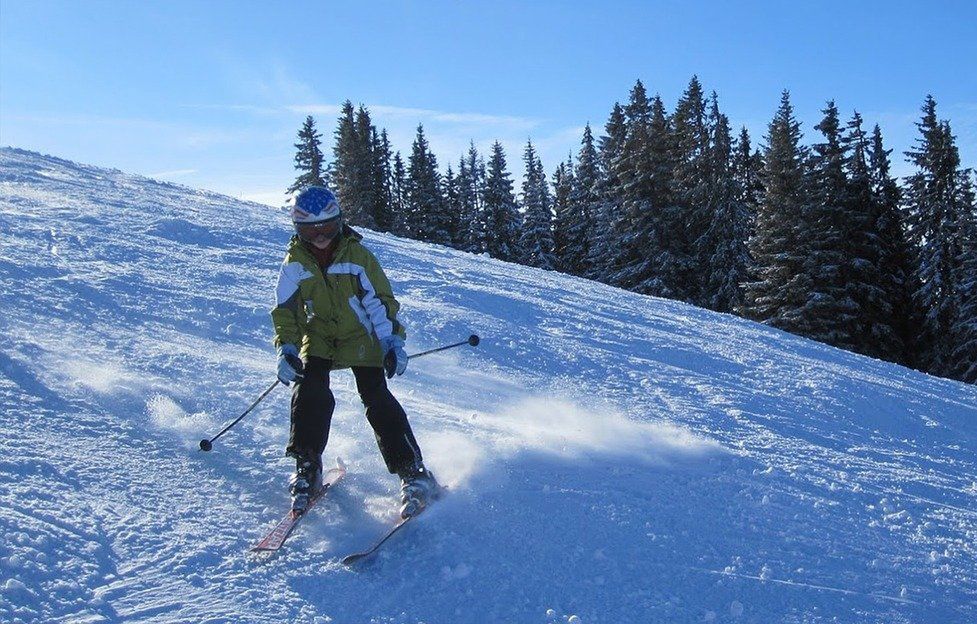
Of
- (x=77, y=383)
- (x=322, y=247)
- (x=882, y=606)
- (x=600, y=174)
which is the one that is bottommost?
(x=882, y=606)

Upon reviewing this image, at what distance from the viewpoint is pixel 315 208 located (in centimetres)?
431

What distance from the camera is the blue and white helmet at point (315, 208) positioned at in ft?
14.1

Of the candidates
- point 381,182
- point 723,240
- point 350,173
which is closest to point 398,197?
point 381,182

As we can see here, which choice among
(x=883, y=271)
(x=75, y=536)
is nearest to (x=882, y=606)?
(x=75, y=536)

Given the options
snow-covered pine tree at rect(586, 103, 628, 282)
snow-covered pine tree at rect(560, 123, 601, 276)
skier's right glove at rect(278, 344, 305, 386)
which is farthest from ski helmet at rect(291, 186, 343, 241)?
snow-covered pine tree at rect(560, 123, 601, 276)

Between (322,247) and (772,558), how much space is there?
10.1 feet

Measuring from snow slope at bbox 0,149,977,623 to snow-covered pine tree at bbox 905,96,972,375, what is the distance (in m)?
26.9

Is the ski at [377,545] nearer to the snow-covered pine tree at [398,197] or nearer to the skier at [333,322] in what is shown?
the skier at [333,322]

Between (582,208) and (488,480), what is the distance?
48.1 meters

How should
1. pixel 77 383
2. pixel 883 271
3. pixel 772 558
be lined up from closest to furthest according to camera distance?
pixel 772 558 < pixel 77 383 < pixel 883 271

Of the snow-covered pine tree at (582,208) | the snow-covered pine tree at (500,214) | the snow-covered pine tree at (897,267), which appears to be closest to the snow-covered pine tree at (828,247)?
the snow-covered pine tree at (897,267)

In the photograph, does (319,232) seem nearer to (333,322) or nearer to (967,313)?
(333,322)

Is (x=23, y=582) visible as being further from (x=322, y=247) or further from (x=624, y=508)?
(x=624, y=508)

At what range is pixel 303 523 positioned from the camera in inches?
150
